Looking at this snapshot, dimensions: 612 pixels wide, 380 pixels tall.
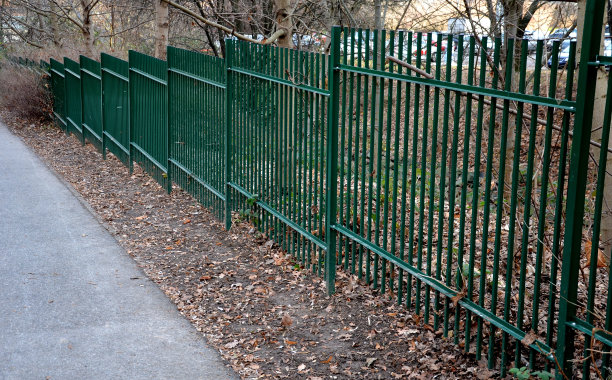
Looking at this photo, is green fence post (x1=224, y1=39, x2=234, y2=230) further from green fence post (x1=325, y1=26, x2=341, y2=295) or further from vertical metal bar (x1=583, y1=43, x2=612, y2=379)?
vertical metal bar (x1=583, y1=43, x2=612, y2=379)

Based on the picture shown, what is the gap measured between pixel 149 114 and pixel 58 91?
760 centimetres

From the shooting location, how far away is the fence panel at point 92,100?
13250mm

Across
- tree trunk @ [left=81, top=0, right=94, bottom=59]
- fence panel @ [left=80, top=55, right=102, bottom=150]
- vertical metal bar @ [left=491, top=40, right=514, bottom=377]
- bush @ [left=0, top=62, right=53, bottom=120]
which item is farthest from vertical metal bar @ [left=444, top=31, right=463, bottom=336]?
tree trunk @ [left=81, top=0, right=94, bottom=59]

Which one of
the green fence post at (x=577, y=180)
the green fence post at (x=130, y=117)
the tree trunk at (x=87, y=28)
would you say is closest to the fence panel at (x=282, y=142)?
the green fence post at (x=577, y=180)

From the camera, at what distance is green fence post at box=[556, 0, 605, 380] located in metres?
3.16

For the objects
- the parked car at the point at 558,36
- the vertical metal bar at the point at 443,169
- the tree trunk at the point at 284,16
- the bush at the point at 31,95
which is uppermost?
the tree trunk at the point at 284,16

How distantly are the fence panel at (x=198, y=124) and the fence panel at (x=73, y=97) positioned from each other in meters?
5.88

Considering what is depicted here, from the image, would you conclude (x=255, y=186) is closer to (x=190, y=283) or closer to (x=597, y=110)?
(x=190, y=283)

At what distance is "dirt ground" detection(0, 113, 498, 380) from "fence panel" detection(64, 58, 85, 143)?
6075mm

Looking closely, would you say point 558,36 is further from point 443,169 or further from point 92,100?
point 92,100

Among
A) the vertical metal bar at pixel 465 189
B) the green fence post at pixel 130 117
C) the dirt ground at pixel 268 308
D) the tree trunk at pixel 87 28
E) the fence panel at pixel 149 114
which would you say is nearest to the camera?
the vertical metal bar at pixel 465 189

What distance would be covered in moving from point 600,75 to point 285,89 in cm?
270

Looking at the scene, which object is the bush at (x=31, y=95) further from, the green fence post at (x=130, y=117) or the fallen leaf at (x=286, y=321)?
the fallen leaf at (x=286, y=321)

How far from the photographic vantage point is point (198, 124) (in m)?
8.70
